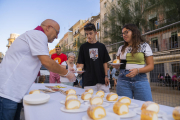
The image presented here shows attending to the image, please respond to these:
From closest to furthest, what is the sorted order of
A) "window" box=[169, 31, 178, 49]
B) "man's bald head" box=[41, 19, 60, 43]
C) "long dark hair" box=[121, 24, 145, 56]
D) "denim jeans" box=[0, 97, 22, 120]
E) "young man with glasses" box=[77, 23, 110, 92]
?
"denim jeans" box=[0, 97, 22, 120] < "man's bald head" box=[41, 19, 60, 43] < "long dark hair" box=[121, 24, 145, 56] < "young man with glasses" box=[77, 23, 110, 92] < "window" box=[169, 31, 178, 49]

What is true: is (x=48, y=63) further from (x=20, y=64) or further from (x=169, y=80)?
(x=169, y=80)

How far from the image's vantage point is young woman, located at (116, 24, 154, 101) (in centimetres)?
190

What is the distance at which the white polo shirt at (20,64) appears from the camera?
148 centimetres

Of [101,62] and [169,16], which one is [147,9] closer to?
[169,16]

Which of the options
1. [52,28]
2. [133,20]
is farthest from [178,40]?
[133,20]

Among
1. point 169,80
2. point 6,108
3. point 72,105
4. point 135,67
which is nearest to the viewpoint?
point 72,105

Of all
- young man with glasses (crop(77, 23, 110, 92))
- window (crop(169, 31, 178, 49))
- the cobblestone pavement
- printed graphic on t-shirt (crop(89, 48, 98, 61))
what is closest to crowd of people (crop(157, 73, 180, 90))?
the cobblestone pavement

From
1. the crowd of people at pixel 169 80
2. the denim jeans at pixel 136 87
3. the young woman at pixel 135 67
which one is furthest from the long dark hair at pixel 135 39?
the crowd of people at pixel 169 80

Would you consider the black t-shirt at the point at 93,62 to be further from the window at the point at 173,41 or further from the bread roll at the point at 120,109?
the window at the point at 173,41

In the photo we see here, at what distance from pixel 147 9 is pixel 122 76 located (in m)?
11.5

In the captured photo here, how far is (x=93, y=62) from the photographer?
2715 millimetres

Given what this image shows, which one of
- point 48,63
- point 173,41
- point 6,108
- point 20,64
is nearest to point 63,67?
point 48,63

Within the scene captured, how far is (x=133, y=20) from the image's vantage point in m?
11.6

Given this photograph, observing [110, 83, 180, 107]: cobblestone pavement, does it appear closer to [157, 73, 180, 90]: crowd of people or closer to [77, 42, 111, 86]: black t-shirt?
[157, 73, 180, 90]: crowd of people
